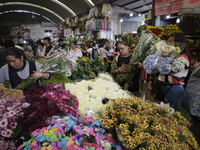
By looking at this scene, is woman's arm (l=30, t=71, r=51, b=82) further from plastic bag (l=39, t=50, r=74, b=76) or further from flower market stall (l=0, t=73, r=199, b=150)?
flower market stall (l=0, t=73, r=199, b=150)

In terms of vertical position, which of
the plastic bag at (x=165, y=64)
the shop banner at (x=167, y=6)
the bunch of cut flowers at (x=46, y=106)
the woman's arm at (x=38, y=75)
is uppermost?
the shop banner at (x=167, y=6)

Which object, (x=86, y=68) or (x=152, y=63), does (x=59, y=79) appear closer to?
(x=86, y=68)

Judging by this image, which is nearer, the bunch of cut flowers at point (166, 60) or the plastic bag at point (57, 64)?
the bunch of cut flowers at point (166, 60)

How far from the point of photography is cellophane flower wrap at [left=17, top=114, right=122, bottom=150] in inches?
32.1

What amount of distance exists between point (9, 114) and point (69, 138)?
484mm

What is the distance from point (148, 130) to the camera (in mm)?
932

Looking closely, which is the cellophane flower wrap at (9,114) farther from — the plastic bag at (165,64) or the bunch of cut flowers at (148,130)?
the plastic bag at (165,64)

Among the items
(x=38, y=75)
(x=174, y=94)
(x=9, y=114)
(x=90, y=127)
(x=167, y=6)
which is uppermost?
(x=167, y=6)

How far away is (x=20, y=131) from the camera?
105 cm

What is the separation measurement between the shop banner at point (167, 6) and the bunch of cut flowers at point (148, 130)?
4422 millimetres

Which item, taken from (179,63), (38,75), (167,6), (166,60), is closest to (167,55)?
(166,60)

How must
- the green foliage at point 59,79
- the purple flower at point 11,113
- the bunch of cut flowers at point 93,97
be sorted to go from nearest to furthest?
the purple flower at point 11,113 → the bunch of cut flowers at point 93,97 → the green foliage at point 59,79

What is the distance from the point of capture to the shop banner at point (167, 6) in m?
4.27

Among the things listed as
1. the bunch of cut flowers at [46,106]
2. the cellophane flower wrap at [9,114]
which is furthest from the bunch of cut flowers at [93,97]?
the cellophane flower wrap at [9,114]
